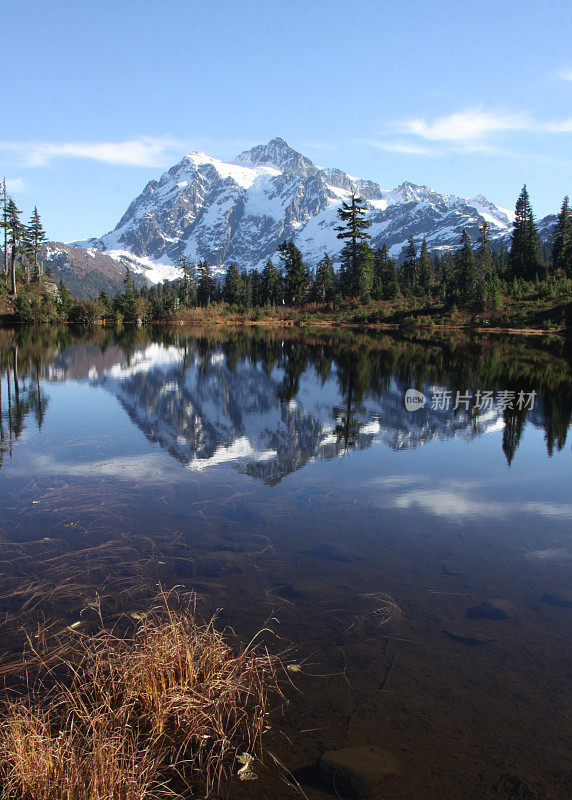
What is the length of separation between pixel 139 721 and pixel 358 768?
58.5 inches

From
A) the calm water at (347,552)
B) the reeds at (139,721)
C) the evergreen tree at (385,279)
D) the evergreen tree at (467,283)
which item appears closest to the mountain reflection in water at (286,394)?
the calm water at (347,552)

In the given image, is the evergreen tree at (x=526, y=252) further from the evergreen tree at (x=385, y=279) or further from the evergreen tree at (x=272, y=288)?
the evergreen tree at (x=272, y=288)

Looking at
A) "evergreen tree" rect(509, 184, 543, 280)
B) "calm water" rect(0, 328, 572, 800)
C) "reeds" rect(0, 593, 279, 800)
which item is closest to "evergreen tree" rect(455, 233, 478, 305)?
"evergreen tree" rect(509, 184, 543, 280)

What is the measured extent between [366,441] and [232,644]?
812cm

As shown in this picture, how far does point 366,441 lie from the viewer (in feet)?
39.9

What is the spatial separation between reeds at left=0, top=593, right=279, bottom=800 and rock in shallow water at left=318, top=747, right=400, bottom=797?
1.62ft

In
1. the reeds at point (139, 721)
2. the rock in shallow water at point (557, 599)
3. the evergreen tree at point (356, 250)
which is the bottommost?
the rock in shallow water at point (557, 599)

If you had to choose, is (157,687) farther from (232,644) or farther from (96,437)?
(96,437)

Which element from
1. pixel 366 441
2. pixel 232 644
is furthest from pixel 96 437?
pixel 232 644

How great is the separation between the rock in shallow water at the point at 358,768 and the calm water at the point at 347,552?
0.26ft

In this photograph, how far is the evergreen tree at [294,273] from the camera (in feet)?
247

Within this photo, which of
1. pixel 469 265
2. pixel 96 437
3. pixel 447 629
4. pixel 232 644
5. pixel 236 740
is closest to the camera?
pixel 236 740

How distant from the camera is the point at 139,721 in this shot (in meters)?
3.51

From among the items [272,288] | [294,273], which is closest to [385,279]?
[294,273]
